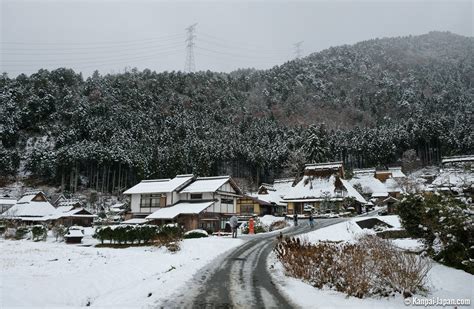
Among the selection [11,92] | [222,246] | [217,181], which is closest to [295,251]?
[222,246]

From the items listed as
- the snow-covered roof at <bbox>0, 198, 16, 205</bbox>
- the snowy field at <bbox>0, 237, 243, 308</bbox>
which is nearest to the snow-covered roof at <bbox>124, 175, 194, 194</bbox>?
the snowy field at <bbox>0, 237, 243, 308</bbox>

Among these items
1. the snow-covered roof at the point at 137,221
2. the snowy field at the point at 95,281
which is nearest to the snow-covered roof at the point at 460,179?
the snowy field at the point at 95,281

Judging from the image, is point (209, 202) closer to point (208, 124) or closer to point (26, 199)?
point (26, 199)

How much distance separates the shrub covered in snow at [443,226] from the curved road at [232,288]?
24.5ft

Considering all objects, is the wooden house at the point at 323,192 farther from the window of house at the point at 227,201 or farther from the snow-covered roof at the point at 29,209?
the snow-covered roof at the point at 29,209

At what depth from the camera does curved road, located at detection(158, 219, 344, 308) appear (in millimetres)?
8562

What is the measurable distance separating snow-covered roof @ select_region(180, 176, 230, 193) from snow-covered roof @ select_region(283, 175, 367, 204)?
11.4 m

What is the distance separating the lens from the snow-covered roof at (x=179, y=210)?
38062 mm

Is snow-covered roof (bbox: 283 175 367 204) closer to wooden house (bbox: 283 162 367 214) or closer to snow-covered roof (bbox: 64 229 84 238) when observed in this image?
wooden house (bbox: 283 162 367 214)

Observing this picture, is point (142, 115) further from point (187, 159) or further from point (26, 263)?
point (26, 263)

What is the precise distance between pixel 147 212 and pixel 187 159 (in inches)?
1359

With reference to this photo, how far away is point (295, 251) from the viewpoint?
42.8ft

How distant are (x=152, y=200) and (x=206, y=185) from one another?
775cm

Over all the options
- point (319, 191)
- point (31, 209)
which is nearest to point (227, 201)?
point (319, 191)
